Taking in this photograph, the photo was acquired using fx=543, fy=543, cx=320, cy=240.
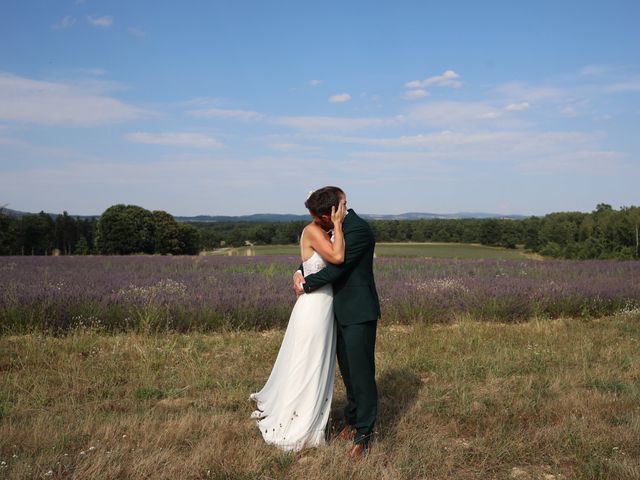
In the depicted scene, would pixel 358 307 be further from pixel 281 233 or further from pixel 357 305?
pixel 281 233

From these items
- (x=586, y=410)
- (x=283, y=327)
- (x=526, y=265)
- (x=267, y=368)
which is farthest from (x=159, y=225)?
(x=586, y=410)

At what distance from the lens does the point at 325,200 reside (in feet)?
12.7

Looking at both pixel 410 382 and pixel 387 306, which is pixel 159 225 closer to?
pixel 387 306

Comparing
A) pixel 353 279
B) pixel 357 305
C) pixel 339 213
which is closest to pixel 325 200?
pixel 339 213

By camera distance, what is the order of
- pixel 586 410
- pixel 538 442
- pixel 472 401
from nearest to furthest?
pixel 538 442 < pixel 586 410 < pixel 472 401

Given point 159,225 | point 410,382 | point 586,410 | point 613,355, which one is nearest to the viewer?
point 586,410

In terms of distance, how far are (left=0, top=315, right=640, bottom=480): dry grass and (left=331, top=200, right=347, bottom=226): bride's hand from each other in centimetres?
162

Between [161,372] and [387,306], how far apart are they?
4501 millimetres

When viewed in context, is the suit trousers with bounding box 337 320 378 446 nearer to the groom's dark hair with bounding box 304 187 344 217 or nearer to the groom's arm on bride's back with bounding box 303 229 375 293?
the groom's arm on bride's back with bounding box 303 229 375 293

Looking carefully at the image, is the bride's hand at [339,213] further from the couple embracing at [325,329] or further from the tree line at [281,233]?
the tree line at [281,233]

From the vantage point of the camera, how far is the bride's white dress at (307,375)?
398cm

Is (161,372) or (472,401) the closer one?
(472,401)

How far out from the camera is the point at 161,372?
6.00m

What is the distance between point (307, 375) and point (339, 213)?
48.0 inches
